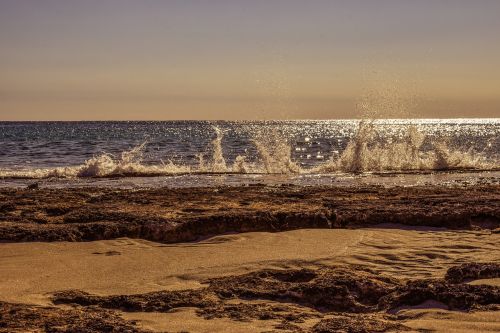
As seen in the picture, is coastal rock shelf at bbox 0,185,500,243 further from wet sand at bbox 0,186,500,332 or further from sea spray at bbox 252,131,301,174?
sea spray at bbox 252,131,301,174

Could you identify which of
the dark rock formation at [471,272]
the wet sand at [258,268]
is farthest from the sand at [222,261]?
the dark rock formation at [471,272]

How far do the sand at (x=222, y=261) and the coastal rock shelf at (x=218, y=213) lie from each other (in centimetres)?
43

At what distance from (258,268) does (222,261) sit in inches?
23.9

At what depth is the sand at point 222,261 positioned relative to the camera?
15.4 feet

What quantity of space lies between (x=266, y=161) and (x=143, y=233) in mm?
15610

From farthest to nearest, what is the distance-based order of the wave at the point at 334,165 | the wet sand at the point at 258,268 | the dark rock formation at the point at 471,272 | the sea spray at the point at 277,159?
the sea spray at the point at 277,159
the wave at the point at 334,165
the dark rock formation at the point at 471,272
the wet sand at the point at 258,268

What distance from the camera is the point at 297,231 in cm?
843

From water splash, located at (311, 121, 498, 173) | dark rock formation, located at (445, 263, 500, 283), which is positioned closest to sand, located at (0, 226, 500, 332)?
dark rock formation, located at (445, 263, 500, 283)

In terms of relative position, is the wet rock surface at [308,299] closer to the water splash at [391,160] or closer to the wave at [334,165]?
the wave at [334,165]

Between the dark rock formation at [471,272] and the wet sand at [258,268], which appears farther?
the dark rock formation at [471,272]

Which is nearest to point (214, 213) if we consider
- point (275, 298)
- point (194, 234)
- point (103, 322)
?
point (194, 234)

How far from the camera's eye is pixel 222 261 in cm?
668

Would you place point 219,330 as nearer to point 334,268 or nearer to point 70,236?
point 334,268

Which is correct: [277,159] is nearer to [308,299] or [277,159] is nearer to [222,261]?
[222,261]
